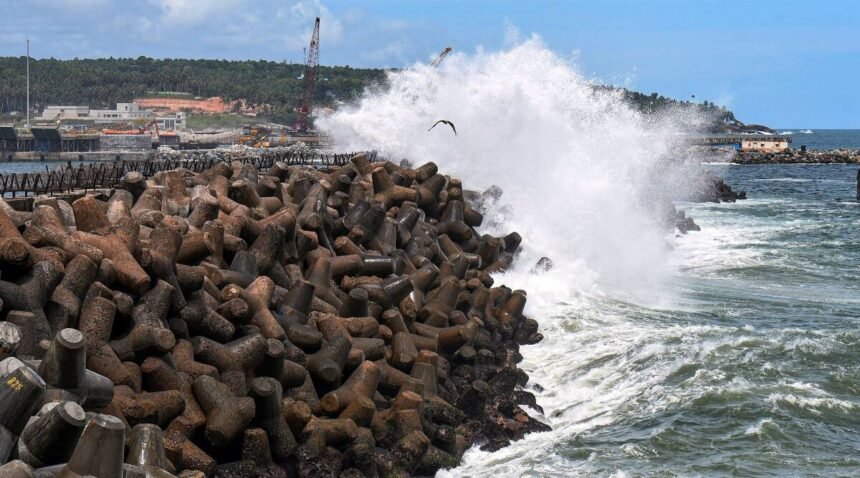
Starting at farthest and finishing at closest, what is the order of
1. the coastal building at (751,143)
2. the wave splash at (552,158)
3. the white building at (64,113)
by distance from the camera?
the white building at (64,113) → the coastal building at (751,143) → the wave splash at (552,158)

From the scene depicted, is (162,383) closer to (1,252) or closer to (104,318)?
(104,318)

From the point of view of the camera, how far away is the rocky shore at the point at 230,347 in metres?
8.10

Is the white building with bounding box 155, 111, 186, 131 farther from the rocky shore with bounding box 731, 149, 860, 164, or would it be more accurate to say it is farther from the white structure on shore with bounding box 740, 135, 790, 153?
the rocky shore with bounding box 731, 149, 860, 164

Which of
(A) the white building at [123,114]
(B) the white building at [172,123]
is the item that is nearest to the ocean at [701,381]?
(B) the white building at [172,123]

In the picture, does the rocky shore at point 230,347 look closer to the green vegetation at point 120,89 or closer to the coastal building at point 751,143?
the coastal building at point 751,143

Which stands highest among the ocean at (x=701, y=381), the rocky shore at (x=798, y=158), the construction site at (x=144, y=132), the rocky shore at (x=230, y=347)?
the rocky shore at (x=230, y=347)

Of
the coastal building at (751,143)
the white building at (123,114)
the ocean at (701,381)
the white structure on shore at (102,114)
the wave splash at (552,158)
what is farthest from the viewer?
the white structure on shore at (102,114)

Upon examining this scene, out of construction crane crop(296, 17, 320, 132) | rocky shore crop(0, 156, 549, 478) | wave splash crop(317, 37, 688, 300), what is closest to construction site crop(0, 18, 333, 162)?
construction crane crop(296, 17, 320, 132)

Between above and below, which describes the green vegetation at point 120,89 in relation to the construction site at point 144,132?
above

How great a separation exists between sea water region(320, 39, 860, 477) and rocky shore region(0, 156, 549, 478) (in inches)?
37.8

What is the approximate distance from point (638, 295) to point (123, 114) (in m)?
133

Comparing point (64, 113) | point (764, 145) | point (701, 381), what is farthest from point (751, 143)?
point (701, 381)

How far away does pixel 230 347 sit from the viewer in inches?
429

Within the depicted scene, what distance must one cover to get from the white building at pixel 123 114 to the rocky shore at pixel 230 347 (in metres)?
132
